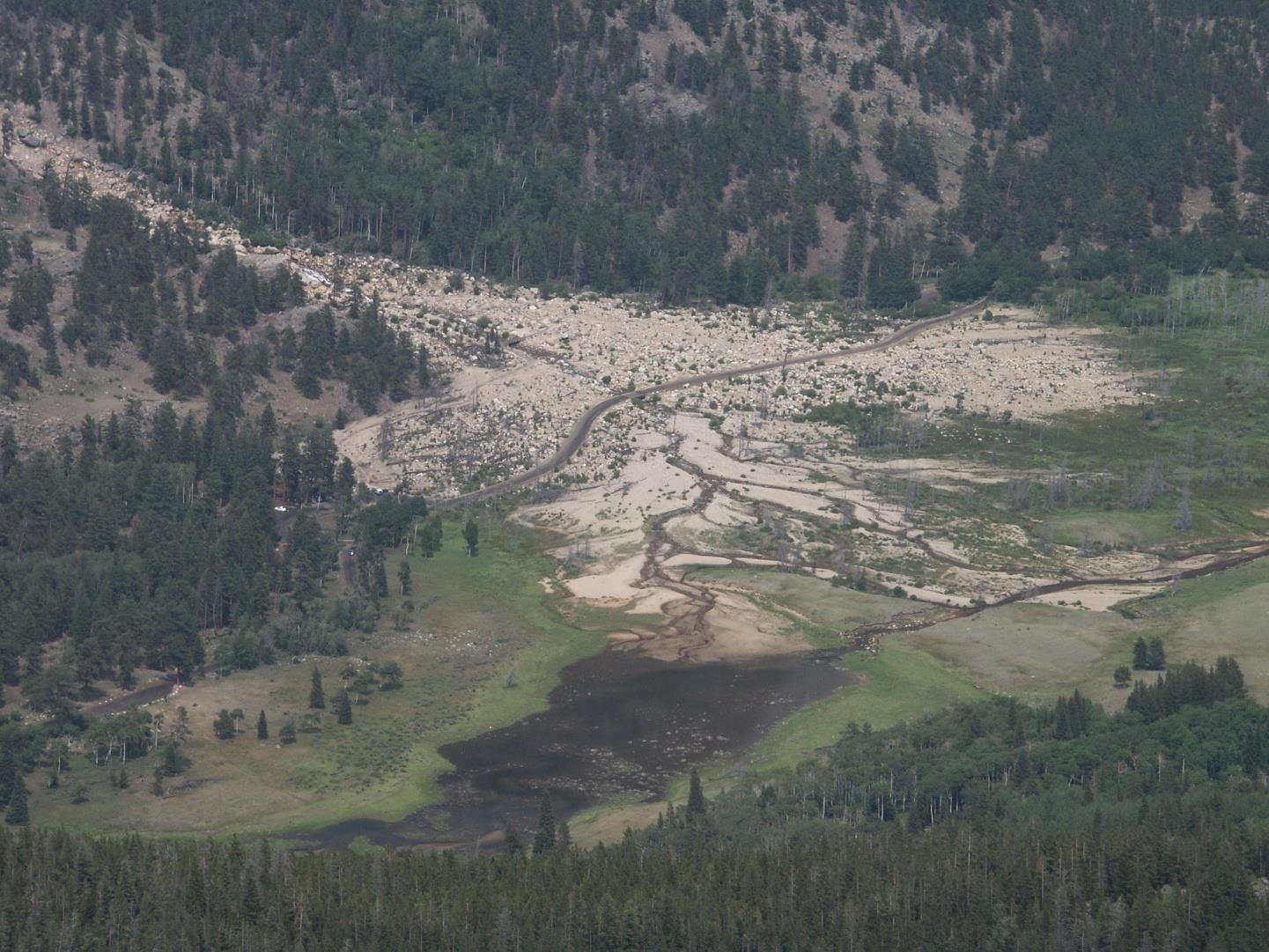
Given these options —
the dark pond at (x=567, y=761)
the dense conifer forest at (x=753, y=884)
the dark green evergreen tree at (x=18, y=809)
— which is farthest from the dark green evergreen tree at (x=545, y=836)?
the dark green evergreen tree at (x=18, y=809)

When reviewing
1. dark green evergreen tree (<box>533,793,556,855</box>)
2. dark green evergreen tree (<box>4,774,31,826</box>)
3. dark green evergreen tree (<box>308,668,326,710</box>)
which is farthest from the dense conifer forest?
dark green evergreen tree (<box>308,668,326,710</box>)

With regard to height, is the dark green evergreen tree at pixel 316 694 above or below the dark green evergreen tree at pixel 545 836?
above

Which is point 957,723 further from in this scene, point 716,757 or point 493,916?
point 493,916

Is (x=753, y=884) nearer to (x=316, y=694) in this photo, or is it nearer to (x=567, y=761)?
(x=567, y=761)

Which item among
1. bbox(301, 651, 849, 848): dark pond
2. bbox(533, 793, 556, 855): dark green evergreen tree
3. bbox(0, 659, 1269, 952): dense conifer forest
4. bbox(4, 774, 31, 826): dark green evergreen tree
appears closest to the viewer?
bbox(0, 659, 1269, 952): dense conifer forest

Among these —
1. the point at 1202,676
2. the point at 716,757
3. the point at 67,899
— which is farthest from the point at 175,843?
the point at 1202,676

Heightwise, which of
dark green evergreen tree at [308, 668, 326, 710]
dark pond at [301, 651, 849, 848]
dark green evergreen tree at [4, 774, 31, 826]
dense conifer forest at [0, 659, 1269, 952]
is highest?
dense conifer forest at [0, 659, 1269, 952]

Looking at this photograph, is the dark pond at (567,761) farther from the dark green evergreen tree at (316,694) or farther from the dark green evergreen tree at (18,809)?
the dark green evergreen tree at (18,809)

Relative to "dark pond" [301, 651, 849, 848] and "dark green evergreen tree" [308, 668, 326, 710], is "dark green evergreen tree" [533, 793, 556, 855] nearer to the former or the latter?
"dark pond" [301, 651, 849, 848]

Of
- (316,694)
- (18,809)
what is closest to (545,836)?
(316,694)

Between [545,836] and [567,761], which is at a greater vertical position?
[545,836]

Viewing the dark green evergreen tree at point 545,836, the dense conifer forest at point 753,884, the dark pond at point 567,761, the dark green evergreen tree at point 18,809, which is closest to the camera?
the dense conifer forest at point 753,884
